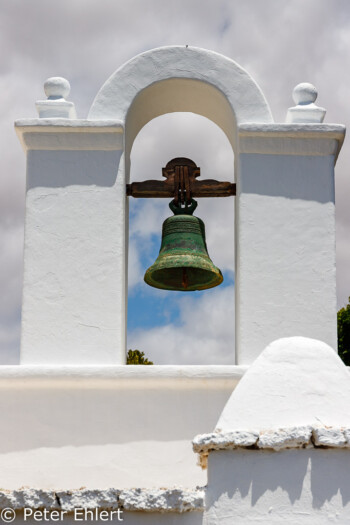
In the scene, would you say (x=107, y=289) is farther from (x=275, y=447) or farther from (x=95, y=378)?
(x=275, y=447)

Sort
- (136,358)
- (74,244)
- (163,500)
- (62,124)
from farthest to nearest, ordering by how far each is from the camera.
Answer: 1. (136,358)
2. (62,124)
3. (74,244)
4. (163,500)

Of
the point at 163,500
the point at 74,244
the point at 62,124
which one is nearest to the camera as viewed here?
the point at 163,500

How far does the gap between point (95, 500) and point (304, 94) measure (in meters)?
3.54

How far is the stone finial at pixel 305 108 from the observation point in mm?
6457

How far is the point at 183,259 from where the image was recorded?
6.54m

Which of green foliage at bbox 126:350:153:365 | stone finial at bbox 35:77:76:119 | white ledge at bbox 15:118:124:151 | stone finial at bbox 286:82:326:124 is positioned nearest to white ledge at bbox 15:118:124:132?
white ledge at bbox 15:118:124:151

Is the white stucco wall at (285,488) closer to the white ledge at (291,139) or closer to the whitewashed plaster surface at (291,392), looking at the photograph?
the whitewashed plaster surface at (291,392)

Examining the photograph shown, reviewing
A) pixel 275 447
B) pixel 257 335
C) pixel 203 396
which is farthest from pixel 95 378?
pixel 275 447

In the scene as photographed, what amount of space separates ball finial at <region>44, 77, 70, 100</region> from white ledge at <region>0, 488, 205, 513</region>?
329 cm

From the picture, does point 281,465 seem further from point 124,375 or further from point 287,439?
point 124,375

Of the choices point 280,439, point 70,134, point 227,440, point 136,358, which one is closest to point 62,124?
point 70,134

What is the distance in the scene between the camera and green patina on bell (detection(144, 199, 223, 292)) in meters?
6.59

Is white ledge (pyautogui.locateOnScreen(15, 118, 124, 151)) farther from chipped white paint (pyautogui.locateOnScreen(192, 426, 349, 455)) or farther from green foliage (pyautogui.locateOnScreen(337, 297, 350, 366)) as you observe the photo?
green foliage (pyautogui.locateOnScreen(337, 297, 350, 366))

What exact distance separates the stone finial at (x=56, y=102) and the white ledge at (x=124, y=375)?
1820 millimetres
